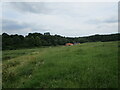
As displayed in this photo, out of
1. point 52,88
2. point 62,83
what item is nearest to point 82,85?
point 62,83

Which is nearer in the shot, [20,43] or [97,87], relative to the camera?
[97,87]

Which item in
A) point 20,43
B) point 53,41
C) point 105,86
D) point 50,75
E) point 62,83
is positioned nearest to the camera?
point 105,86

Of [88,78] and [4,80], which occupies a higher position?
[88,78]

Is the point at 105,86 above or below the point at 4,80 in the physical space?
above

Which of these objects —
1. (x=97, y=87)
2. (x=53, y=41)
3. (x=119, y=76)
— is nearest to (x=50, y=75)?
(x=97, y=87)

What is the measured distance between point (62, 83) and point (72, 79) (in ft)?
1.80

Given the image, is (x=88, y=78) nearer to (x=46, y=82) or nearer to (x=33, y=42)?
(x=46, y=82)

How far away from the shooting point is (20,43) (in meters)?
49.2

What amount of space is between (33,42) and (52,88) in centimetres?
4885

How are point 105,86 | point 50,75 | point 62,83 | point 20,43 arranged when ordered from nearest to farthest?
1. point 105,86
2. point 62,83
3. point 50,75
4. point 20,43

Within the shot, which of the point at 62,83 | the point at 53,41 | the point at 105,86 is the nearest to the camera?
the point at 105,86

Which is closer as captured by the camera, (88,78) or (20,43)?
(88,78)

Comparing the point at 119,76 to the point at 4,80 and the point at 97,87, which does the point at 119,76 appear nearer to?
the point at 97,87

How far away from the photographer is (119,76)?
4.13 m
